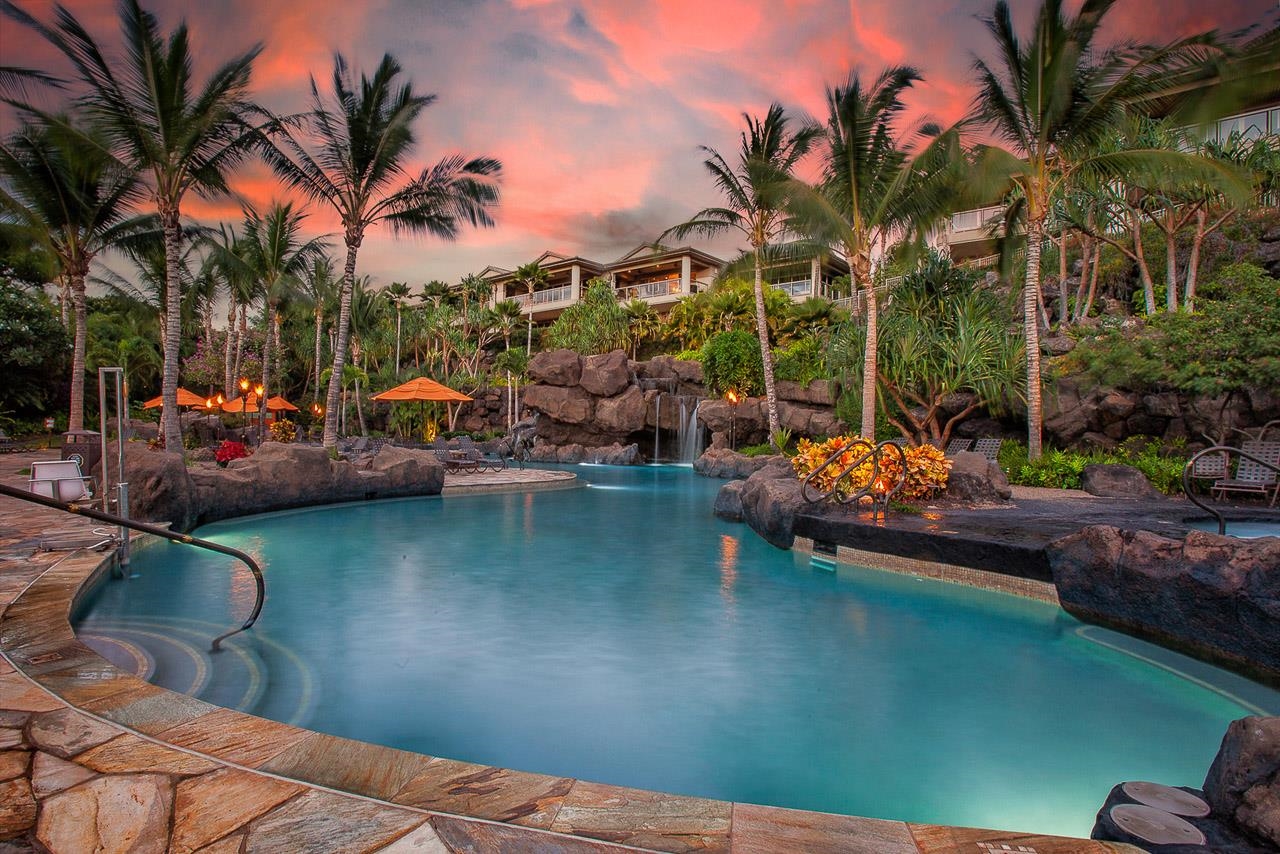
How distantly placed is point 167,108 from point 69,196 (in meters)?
6.61

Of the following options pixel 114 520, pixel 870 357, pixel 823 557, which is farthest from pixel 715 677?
pixel 870 357

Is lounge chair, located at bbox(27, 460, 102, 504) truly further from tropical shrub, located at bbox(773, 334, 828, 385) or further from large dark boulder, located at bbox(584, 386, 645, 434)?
large dark boulder, located at bbox(584, 386, 645, 434)

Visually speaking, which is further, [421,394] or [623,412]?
[623,412]

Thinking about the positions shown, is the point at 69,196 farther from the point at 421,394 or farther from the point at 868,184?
the point at 868,184

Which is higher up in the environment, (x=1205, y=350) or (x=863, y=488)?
(x=1205, y=350)

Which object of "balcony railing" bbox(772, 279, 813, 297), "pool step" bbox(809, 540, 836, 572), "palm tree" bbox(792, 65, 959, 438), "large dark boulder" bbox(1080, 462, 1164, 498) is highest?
"balcony railing" bbox(772, 279, 813, 297)

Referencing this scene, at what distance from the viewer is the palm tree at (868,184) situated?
13.4m

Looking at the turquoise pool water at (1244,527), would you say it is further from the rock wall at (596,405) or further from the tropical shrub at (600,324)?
the tropical shrub at (600,324)

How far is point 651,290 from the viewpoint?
41906 millimetres

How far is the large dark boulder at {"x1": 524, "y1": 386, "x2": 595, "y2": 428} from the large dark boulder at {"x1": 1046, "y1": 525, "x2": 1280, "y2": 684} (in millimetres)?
22977

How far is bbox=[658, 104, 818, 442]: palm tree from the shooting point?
57.3ft

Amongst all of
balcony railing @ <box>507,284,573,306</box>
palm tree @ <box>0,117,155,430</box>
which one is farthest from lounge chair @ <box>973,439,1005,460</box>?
balcony railing @ <box>507,284,573,306</box>

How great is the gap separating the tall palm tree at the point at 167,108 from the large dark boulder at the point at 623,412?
1649 centimetres

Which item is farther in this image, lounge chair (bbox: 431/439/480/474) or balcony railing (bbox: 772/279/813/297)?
balcony railing (bbox: 772/279/813/297)
